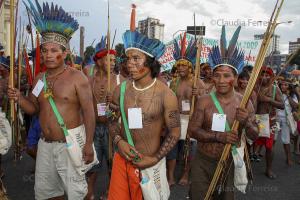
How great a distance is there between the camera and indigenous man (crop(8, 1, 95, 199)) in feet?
12.3

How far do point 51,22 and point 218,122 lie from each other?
209 centimetres

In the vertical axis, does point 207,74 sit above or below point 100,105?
above

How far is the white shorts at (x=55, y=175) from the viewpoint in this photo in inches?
146

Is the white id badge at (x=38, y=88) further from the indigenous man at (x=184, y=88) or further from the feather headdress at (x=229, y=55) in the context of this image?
the indigenous man at (x=184, y=88)

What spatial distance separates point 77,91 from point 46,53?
53 cm

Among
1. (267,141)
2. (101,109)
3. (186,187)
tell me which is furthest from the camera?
(267,141)

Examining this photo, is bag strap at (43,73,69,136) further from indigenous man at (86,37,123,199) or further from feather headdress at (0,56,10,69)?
feather headdress at (0,56,10,69)

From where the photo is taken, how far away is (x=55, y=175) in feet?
12.5

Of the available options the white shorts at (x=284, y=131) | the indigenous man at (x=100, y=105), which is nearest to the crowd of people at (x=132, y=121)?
the indigenous man at (x=100, y=105)

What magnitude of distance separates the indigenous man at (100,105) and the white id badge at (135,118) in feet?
5.05

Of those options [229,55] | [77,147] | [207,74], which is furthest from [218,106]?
[207,74]

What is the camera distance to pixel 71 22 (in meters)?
4.06

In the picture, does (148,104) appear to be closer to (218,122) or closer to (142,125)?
(142,125)

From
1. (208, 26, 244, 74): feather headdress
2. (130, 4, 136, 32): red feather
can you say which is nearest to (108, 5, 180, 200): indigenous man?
(130, 4, 136, 32): red feather
